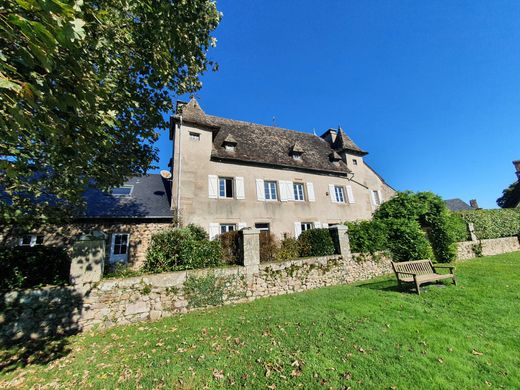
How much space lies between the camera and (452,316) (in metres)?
4.83

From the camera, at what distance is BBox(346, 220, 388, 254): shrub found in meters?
10.1

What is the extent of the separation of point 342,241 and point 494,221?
13.3m

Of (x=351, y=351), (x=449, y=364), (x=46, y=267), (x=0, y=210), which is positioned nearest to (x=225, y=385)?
(x=351, y=351)

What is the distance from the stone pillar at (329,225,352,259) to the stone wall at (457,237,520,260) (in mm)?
7995

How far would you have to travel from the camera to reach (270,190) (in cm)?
1457

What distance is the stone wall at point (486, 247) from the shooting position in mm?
12893

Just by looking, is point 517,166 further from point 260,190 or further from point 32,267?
point 32,267

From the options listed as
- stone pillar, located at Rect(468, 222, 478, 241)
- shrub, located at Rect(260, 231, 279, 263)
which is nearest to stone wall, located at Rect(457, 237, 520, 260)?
stone pillar, located at Rect(468, 222, 478, 241)

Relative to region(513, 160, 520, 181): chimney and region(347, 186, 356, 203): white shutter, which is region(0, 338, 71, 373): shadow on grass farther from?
region(513, 160, 520, 181): chimney

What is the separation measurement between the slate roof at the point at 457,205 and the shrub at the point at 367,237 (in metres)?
30.2

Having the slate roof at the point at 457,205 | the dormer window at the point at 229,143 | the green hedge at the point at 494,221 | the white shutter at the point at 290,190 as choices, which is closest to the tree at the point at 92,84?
the dormer window at the point at 229,143

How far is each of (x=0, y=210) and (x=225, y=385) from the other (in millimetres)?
7015

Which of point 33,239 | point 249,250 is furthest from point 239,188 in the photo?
point 33,239

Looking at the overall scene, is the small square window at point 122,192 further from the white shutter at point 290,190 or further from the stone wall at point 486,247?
the stone wall at point 486,247
